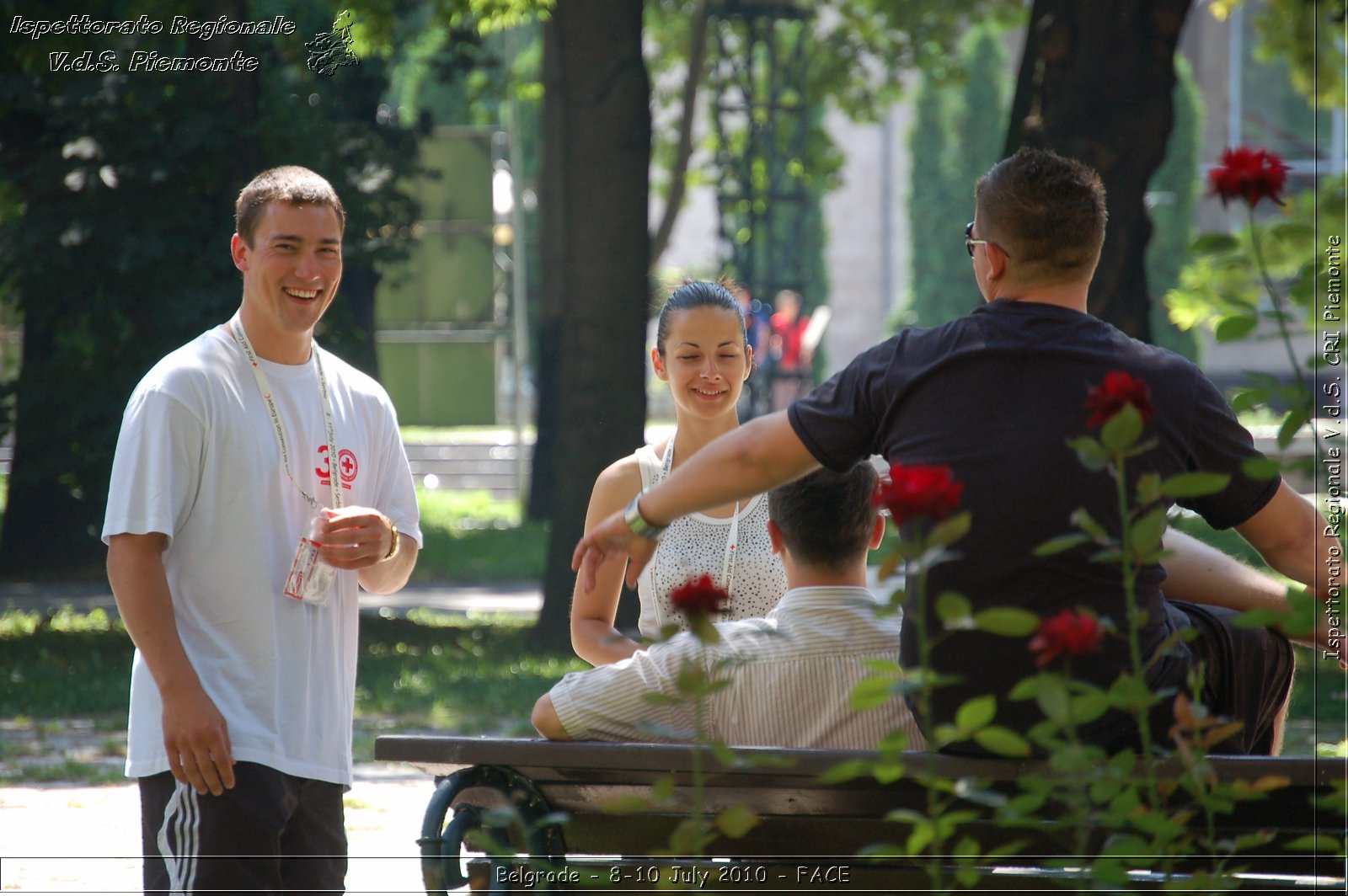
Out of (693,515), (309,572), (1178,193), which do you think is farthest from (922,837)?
(1178,193)

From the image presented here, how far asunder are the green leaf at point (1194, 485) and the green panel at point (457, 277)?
15.4 m

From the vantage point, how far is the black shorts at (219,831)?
130 inches

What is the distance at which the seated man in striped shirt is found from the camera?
320 centimetres

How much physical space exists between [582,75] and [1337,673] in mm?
5922

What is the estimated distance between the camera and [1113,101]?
945 cm

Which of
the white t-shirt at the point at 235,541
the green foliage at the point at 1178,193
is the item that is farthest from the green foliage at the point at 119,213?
the green foliage at the point at 1178,193

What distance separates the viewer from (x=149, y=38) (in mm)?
11570

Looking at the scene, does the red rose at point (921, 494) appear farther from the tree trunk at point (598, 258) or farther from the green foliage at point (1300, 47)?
the green foliage at point (1300, 47)

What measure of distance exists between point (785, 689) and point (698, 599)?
3.52 ft

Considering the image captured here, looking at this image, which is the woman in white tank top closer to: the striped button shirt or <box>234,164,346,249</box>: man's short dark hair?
the striped button shirt

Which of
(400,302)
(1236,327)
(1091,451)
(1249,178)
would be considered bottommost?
(1091,451)

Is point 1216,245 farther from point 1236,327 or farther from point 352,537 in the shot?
point 352,537

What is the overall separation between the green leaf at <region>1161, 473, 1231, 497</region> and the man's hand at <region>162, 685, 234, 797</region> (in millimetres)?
1944

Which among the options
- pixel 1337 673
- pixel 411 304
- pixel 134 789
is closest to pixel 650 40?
pixel 411 304
